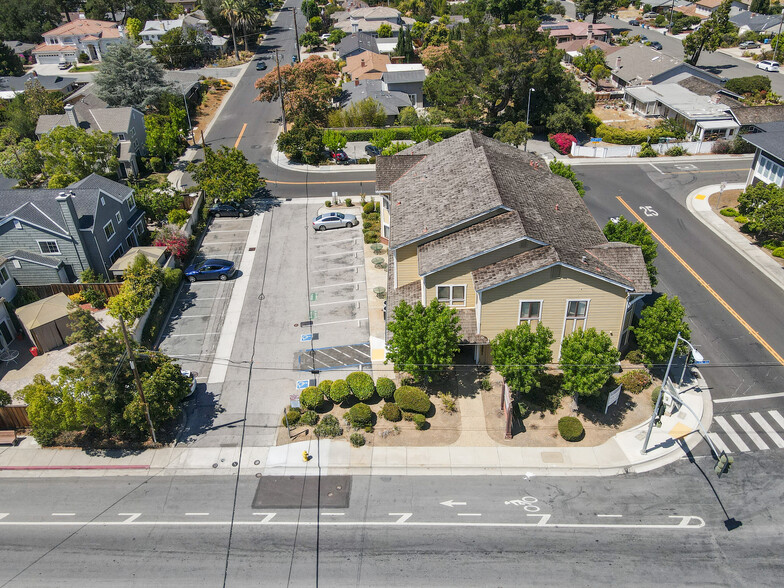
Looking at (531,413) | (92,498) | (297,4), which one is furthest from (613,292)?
(297,4)

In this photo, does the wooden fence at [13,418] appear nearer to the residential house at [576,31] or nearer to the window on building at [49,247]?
the window on building at [49,247]

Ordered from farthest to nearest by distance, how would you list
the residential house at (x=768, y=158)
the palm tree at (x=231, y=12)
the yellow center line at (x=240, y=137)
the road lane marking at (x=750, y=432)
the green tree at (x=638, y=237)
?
the palm tree at (x=231, y=12) → the yellow center line at (x=240, y=137) → the residential house at (x=768, y=158) → the green tree at (x=638, y=237) → the road lane marking at (x=750, y=432)

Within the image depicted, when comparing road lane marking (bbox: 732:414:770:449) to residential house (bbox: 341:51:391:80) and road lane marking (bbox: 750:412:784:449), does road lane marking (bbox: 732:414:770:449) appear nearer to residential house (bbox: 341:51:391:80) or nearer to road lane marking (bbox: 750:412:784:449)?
road lane marking (bbox: 750:412:784:449)

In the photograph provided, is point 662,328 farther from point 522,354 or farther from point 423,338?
point 423,338

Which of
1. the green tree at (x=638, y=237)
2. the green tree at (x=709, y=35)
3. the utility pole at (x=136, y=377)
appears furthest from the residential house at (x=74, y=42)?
the green tree at (x=638, y=237)

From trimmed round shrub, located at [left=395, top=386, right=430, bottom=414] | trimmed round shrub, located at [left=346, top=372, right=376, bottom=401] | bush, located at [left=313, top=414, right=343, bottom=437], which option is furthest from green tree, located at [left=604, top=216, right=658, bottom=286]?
bush, located at [left=313, top=414, right=343, bottom=437]
